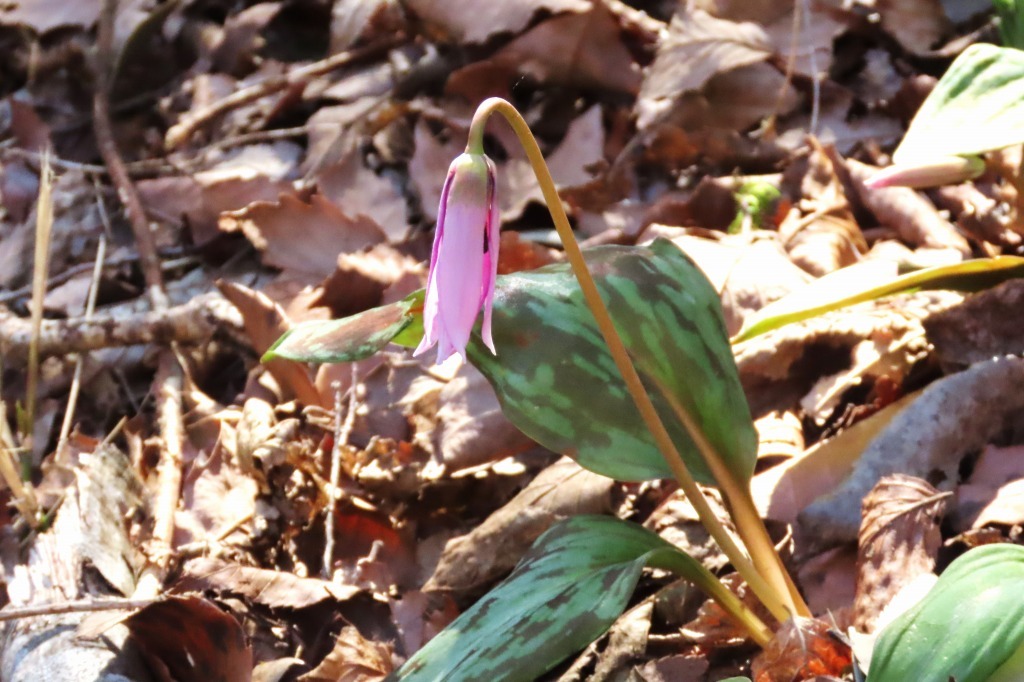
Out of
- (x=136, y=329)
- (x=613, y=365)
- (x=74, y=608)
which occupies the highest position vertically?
(x=613, y=365)

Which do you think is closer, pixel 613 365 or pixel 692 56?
pixel 613 365

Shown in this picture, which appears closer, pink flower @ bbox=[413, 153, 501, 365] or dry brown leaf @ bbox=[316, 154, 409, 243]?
pink flower @ bbox=[413, 153, 501, 365]

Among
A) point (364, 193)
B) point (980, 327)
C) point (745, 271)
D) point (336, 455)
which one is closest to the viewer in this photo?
point (980, 327)

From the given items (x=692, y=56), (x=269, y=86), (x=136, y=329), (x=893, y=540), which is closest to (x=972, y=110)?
(x=893, y=540)

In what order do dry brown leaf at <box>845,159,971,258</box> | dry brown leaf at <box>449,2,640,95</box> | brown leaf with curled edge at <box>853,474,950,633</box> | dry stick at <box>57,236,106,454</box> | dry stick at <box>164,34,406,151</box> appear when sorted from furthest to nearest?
1. dry stick at <box>164,34,406,151</box>
2. dry brown leaf at <box>449,2,640,95</box>
3. dry stick at <box>57,236,106,454</box>
4. dry brown leaf at <box>845,159,971,258</box>
5. brown leaf with curled edge at <box>853,474,950,633</box>

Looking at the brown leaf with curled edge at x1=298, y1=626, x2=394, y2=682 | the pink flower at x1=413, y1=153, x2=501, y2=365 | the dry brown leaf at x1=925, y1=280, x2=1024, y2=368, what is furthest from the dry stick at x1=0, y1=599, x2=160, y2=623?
the dry brown leaf at x1=925, y1=280, x2=1024, y2=368

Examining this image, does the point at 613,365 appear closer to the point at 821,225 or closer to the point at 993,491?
the point at 993,491

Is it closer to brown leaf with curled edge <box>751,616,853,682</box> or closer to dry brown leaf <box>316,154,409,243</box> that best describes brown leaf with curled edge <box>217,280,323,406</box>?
dry brown leaf <box>316,154,409,243</box>

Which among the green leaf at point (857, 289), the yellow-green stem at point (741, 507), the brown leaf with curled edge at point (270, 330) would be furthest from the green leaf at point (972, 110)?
the brown leaf with curled edge at point (270, 330)
